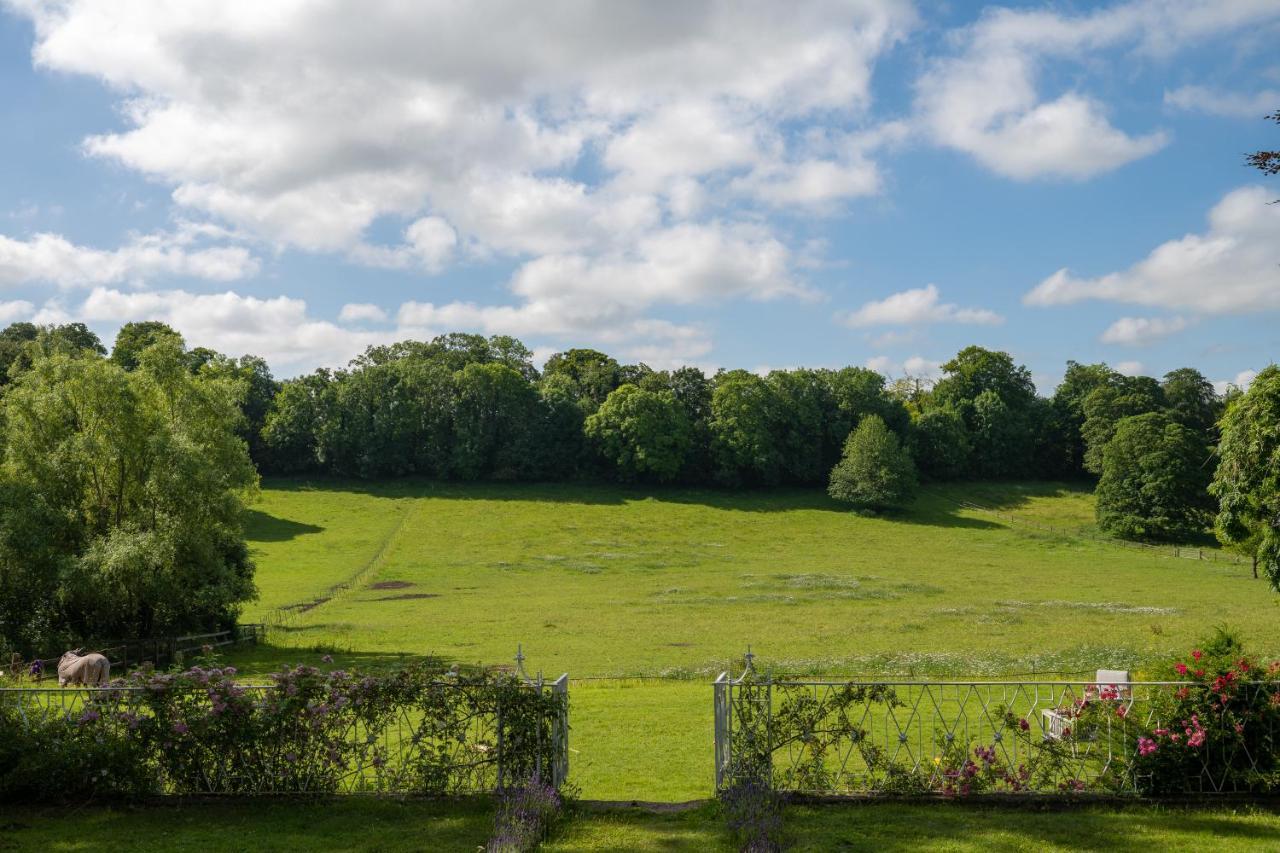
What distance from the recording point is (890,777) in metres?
11.4

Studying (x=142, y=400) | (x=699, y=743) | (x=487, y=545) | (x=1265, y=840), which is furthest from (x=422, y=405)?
(x=1265, y=840)

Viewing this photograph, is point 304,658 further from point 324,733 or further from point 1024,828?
point 1024,828

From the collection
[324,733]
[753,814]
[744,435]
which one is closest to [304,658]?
[324,733]

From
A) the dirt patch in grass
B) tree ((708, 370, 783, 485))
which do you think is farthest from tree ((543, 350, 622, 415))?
the dirt patch in grass

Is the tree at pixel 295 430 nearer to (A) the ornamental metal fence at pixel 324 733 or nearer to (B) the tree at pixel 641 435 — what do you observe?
(B) the tree at pixel 641 435

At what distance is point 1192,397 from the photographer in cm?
10431

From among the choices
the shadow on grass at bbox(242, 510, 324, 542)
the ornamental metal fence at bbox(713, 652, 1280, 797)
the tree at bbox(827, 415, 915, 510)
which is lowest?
the shadow on grass at bbox(242, 510, 324, 542)

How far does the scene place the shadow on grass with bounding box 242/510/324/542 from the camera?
70875 mm

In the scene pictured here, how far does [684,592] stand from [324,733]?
42701 mm

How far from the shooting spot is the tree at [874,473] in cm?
8531

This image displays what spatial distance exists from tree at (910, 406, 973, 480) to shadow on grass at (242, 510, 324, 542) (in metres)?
63.9

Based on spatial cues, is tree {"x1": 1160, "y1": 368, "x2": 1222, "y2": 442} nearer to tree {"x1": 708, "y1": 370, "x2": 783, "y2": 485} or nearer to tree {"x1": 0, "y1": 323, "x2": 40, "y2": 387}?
tree {"x1": 708, "y1": 370, "x2": 783, "y2": 485}

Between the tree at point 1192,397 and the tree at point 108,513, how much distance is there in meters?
101

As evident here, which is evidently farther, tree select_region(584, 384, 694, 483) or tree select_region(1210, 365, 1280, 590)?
tree select_region(584, 384, 694, 483)
